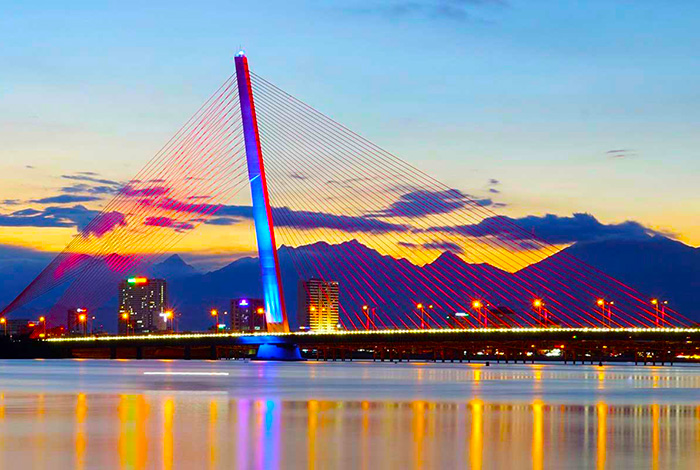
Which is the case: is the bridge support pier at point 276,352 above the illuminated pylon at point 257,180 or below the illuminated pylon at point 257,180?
below

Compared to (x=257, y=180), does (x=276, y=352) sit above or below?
below

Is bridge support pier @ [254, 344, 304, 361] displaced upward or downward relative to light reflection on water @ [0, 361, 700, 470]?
downward

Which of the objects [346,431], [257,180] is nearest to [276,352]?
[257,180]

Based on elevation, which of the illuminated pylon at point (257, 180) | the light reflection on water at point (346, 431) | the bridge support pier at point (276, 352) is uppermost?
the illuminated pylon at point (257, 180)

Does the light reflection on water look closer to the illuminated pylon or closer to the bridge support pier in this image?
the illuminated pylon

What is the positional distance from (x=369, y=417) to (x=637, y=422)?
651 centimetres

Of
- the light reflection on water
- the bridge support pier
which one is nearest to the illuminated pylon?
the bridge support pier

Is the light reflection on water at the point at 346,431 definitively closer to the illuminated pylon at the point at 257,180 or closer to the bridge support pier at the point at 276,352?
the illuminated pylon at the point at 257,180

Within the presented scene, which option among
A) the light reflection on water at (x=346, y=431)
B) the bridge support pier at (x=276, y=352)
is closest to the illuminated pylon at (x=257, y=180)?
the bridge support pier at (x=276, y=352)

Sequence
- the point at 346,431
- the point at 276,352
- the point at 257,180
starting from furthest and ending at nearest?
the point at 276,352, the point at 257,180, the point at 346,431

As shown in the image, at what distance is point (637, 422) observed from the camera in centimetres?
2986

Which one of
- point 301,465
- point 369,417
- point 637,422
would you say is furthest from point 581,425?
point 301,465

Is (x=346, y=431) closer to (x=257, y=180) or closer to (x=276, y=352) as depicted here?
(x=257, y=180)

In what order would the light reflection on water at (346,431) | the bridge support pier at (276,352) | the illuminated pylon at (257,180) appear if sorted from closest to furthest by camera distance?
the light reflection on water at (346,431), the illuminated pylon at (257,180), the bridge support pier at (276,352)
